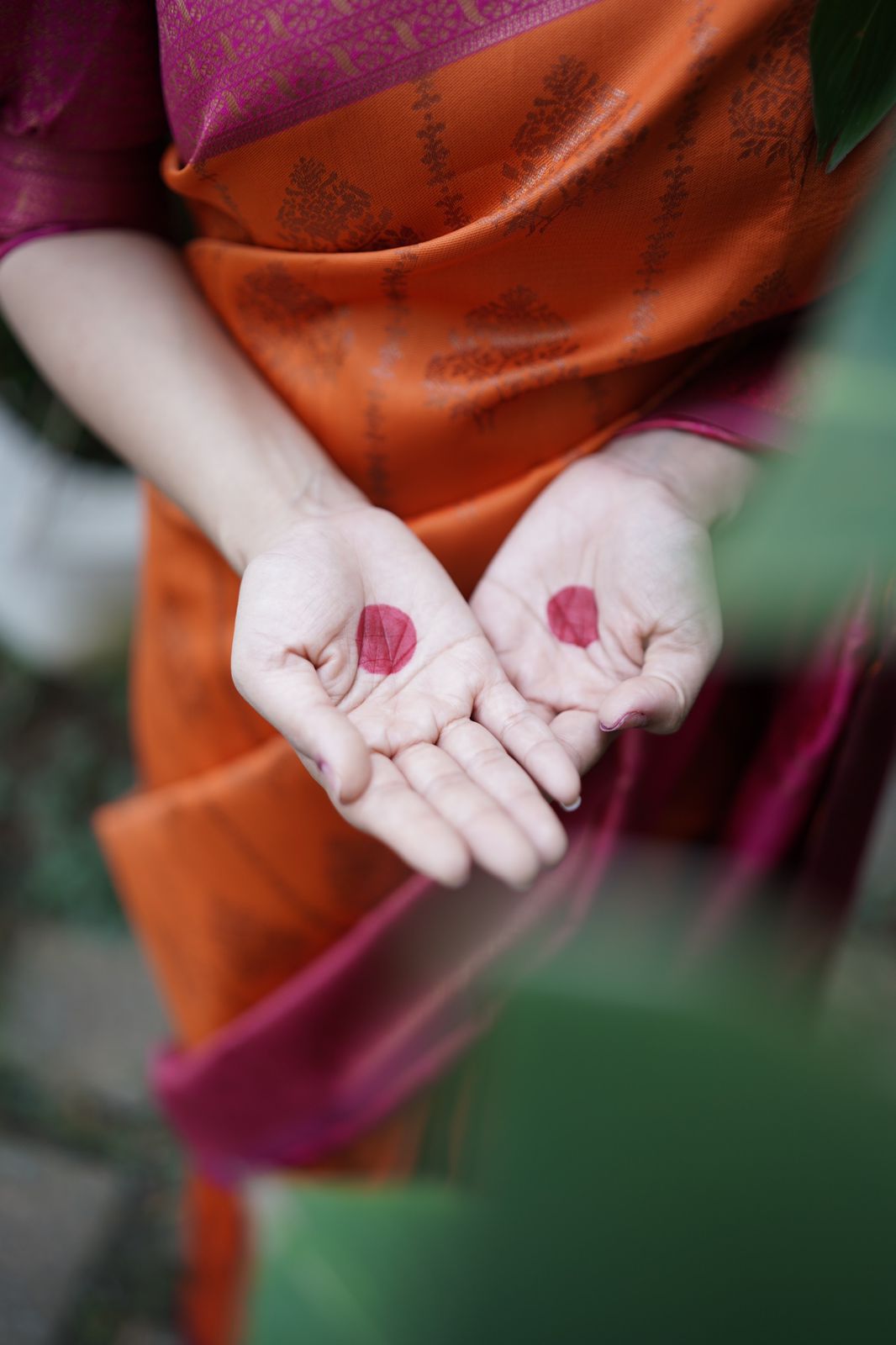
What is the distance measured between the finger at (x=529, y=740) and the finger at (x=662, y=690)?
0.11ft

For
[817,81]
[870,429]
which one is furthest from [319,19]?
[870,429]

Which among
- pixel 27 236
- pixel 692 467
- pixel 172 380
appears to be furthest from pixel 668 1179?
pixel 27 236

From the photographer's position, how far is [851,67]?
0.38 m

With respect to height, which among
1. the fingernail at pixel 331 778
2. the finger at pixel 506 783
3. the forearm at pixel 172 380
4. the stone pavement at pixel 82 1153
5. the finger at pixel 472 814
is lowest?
the stone pavement at pixel 82 1153

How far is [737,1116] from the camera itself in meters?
0.28

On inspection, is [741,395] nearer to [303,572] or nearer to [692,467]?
[692,467]

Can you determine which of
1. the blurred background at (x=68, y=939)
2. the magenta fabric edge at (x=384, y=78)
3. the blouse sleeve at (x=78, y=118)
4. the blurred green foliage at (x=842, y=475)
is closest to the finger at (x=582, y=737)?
the blurred green foliage at (x=842, y=475)

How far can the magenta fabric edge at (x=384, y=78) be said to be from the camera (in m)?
0.42

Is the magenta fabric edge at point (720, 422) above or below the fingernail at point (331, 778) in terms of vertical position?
above

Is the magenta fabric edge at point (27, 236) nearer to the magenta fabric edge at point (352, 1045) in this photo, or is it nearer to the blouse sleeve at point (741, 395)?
the blouse sleeve at point (741, 395)

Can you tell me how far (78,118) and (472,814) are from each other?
0.45m

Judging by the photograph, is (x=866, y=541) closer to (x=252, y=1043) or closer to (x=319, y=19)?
(x=319, y=19)

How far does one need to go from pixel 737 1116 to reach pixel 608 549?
0.35 meters

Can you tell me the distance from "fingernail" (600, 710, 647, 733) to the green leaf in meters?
0.27
